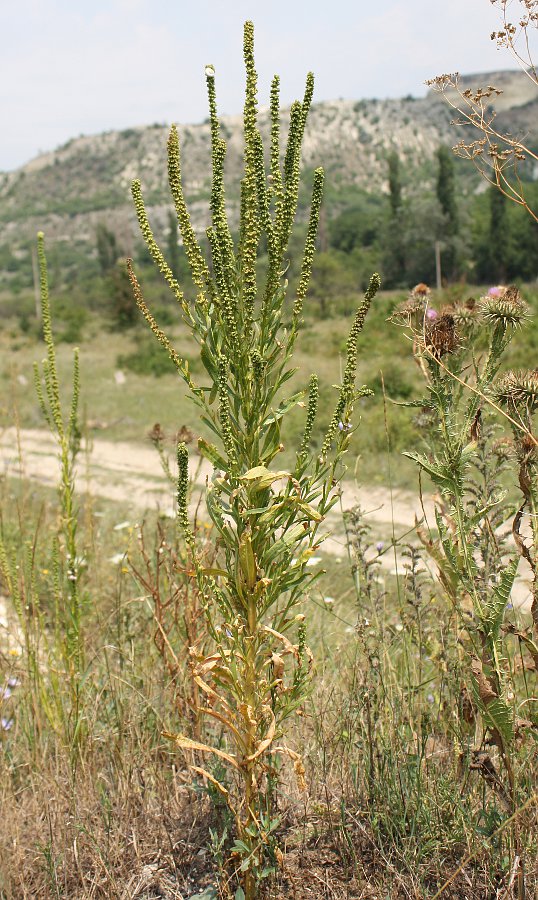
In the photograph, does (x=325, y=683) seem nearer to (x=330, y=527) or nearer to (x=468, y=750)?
(x=468, y=750)

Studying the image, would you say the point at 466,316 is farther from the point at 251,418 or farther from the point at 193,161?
the point at 193,161

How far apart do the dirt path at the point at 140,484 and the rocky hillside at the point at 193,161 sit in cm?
11949

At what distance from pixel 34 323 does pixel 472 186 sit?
9431cm

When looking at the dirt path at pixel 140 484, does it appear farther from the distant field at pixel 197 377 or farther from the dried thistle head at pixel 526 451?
the dried thistle head at pixel 526 451

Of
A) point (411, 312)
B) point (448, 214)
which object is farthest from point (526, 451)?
point (448, 214)

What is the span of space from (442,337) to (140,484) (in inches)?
335

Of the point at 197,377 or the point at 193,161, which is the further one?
the point at 193,161

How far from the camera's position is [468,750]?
2221 mm

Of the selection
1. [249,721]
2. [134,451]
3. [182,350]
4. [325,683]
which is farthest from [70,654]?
[182,350]

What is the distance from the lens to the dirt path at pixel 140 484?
7.93 metres

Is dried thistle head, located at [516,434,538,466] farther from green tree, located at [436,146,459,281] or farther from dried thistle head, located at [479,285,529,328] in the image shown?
green tree, located at [436,146,459,281]

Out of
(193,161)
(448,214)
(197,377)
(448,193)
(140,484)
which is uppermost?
(193,161)

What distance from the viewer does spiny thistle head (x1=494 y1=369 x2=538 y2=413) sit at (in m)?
2.04

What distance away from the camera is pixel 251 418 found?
2.01m
